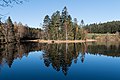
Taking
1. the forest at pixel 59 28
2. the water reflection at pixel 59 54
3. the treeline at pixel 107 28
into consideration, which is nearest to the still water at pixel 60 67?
the water reflection at pixel 59 54

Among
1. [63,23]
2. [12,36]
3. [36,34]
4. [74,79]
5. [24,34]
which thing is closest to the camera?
[74,79]

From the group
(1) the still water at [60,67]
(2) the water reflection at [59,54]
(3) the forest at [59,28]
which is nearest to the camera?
(1) the still water at [60,67]

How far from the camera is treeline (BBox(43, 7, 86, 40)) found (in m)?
104

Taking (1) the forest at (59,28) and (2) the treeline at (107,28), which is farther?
(2) the treeline at (107,28)

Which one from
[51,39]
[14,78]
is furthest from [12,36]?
[14,78]

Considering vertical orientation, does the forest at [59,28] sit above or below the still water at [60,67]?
above

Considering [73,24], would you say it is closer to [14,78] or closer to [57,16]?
[57,16]

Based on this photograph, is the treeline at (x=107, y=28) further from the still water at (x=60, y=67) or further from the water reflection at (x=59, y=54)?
the still water at (x=60, y=67)

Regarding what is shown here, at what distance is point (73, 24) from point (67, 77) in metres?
93.7

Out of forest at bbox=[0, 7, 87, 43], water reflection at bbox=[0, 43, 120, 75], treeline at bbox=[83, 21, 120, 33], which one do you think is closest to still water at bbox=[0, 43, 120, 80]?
water reflection at bbox=[0, 43, 120, 75]

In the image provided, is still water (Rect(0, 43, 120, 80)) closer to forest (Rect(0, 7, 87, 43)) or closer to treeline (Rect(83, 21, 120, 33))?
forest (Rect(0, 7, 87, 43))

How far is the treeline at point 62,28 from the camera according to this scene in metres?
104

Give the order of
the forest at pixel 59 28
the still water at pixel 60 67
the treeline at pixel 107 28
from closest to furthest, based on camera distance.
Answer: the still water at pixel 60 67, the forest at pixel 59 28, the treeline at pixel 107 28

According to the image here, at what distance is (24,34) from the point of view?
121m
